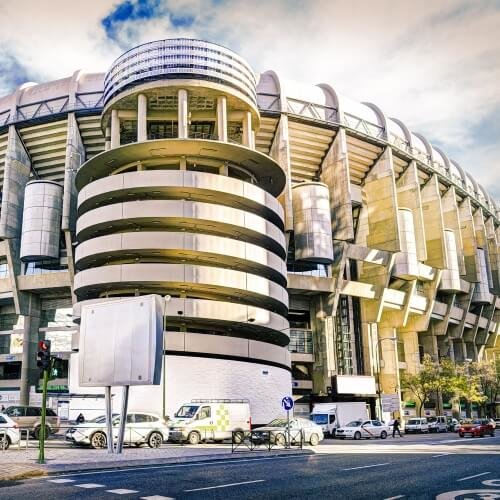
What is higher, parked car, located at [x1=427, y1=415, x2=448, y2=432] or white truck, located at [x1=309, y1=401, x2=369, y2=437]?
white truck, located at [x1=309, y1=401, x2=369, y2=437]

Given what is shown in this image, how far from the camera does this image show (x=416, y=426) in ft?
171

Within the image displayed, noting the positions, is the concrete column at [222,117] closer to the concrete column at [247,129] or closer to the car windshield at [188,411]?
the concrete column at [247,129]

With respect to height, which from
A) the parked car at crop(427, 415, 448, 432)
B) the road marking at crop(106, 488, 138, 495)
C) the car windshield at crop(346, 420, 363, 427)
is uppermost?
the road marking at crop(106, 488, 138, 495)

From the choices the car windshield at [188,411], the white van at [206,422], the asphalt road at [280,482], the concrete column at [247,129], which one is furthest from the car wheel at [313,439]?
the concrete column at [247,129]

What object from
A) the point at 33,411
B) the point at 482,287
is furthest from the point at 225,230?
the point at 482,287

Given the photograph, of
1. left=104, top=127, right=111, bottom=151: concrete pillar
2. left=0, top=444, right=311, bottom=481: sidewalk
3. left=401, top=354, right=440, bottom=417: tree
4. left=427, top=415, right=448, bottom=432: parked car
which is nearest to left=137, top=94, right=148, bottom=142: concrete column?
left=104, top=127, right=111, bottom=151: concrete pillar

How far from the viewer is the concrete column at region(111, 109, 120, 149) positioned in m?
52.0

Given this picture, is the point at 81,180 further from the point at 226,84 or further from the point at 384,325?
the point at 384,325

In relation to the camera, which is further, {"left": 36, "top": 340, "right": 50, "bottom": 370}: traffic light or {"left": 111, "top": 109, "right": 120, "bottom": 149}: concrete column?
{"left": 111, "top": 109, "right": 120, "bottom": 149}: concrete column

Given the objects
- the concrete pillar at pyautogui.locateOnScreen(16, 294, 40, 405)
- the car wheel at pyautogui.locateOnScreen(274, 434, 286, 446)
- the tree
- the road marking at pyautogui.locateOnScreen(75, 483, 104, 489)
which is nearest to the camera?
the road marking at pyautogui.locateOnScreen(75, 483, 104, 489)

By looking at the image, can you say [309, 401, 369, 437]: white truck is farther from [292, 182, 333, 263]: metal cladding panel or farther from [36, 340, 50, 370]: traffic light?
[36, 340, 50, 370]: traffic light

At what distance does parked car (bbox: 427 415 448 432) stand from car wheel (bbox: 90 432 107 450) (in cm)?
3716

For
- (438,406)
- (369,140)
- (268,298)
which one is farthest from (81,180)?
(438,406)

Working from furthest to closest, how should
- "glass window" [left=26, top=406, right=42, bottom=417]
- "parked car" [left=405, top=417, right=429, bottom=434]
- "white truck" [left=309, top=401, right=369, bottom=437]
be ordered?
"parked car" [left=405, top=417, right=429, bottom=434], "white truck" [left=309, top=401, right=369, bottom=437], "glass window" [left=26, top=406, right=42, bottom=417]
